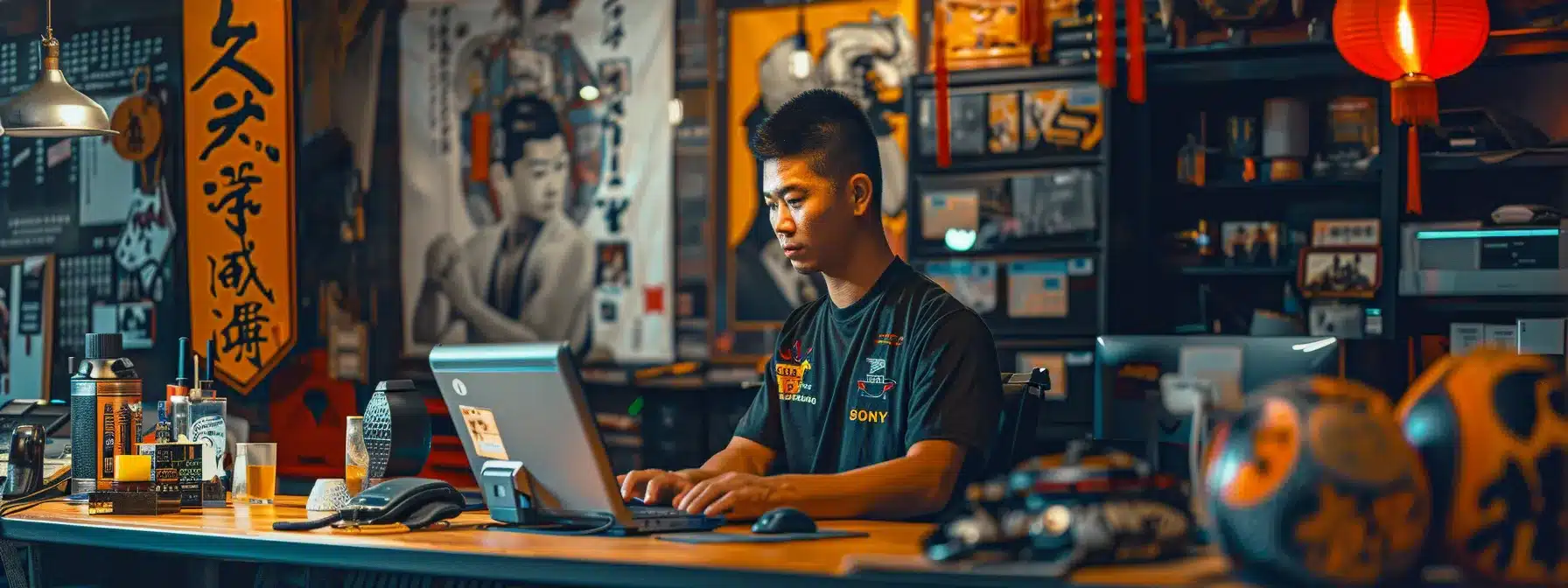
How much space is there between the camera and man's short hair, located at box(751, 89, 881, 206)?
278cm

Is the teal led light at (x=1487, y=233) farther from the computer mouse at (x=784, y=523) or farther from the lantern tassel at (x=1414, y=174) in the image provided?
the computer mouse at (x=784, y=523)

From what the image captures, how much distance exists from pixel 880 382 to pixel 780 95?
11.3ft

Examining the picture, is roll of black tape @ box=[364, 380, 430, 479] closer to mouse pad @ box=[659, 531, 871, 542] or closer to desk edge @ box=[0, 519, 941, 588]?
desk edge @ box=[0, 519, 941, 588]

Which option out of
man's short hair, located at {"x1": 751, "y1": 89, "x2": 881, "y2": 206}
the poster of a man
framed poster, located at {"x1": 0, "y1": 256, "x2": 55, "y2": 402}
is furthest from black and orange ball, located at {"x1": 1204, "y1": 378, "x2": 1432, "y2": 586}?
the poster of a man

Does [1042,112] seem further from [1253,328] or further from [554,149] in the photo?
[554,149]

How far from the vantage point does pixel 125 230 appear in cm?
730

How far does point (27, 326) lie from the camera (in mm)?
7551

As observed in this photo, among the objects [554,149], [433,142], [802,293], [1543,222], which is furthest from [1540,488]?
[433,142]

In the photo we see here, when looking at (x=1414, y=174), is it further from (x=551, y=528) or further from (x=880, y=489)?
(x=551, y=528)

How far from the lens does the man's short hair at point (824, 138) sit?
2779 millimetres

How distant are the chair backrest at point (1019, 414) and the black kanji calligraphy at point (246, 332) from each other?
4.56 metres

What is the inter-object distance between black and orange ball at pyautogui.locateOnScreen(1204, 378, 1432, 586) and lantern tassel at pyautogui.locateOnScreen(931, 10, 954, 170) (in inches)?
150

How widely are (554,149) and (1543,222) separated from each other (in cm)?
364

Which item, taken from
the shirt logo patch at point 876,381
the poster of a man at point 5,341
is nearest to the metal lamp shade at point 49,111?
the shirt logo patch at point 876,381
